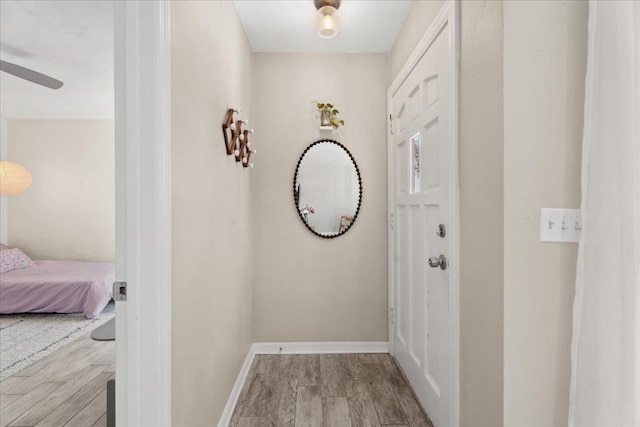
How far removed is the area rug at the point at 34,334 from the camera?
9.26 feet

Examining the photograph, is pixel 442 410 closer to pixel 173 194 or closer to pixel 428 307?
pixel 428 307

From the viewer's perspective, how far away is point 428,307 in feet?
6.68

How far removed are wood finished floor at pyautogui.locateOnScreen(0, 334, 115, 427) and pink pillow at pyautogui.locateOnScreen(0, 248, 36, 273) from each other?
6.73 ft

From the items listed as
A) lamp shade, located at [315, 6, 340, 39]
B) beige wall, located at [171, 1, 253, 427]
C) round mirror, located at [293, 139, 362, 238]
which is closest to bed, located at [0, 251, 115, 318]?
beige wall, located at [171, 1, 253, 427]

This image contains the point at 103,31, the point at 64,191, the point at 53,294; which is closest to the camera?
the point at 103,31

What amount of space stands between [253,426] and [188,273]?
3.49ft

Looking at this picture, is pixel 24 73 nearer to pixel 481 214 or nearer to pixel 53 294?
pixel 53 294

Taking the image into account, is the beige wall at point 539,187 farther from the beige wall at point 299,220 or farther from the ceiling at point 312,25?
the beige wall at point 299,220

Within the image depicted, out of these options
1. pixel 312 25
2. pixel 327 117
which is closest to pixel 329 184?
pixel 327 117

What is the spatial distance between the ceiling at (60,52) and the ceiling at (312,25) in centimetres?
94

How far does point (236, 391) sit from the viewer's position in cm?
222

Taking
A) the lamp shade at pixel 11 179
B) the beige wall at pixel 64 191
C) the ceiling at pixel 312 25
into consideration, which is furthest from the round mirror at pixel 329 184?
the lamp shade at pixel 11 179

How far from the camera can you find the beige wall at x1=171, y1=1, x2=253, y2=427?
4.38 feet

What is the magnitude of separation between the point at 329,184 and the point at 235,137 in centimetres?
102
